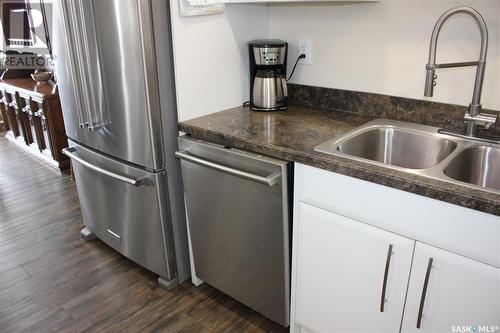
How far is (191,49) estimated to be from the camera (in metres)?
1.77

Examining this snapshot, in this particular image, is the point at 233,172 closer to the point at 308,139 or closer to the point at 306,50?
the point at 308,139

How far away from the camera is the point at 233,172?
5.16 ft

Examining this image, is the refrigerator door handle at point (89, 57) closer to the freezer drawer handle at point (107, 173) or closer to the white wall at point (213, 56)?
the freezer drawer handle at point (107, 173)

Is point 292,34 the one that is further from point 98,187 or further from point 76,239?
point 76,239

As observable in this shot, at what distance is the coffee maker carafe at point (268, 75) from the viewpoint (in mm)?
Answer: 1895

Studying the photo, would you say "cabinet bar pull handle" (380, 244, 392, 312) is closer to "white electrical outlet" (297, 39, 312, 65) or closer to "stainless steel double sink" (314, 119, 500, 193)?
"stainless steel double sink" (314, 119, 500, 193)

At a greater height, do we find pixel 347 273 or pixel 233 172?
pixel 233 172

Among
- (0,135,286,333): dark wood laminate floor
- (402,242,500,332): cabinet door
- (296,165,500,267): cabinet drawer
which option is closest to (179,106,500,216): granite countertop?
(296,165,500,267): cabinet drawer

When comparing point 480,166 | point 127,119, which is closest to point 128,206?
point 127,119

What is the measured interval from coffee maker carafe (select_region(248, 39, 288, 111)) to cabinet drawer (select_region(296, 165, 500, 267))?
626 mm

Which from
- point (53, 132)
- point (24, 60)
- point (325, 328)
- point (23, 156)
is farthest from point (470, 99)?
point (24, 60)

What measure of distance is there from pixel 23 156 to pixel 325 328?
12.3 feet

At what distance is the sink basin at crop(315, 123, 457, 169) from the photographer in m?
1.56

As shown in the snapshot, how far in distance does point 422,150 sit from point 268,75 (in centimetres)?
78
